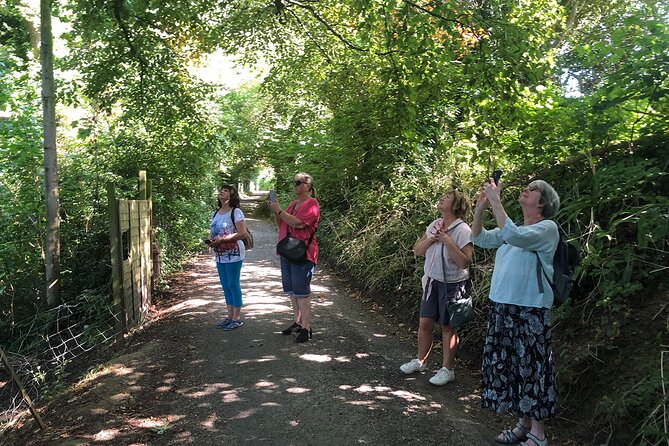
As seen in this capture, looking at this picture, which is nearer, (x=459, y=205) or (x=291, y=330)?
(x=459, y=205)

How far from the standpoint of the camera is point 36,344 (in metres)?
6.87

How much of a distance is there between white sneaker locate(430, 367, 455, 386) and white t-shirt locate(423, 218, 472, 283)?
853 mm

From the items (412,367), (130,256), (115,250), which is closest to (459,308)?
(412,367)

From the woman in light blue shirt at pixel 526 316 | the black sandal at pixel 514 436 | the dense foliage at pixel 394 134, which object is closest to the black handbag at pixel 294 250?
the dense foliage at pixel 394 134

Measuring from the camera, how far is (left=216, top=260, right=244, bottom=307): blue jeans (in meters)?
5.97

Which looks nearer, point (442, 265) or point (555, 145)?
point (442, 265)

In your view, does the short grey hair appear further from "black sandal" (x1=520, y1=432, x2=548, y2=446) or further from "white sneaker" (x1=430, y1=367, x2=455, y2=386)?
"white sneaker" (x1=430, y1=367, x2=455, y2=386)

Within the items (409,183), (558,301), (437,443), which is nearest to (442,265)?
(558,301)

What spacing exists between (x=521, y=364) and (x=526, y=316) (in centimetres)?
33

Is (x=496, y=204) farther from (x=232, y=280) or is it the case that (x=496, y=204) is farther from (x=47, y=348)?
(x=47, y=348)

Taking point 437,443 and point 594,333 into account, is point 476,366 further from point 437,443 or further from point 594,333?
point 437,443

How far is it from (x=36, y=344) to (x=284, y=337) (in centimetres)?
384

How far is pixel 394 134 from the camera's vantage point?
10156 millimetres

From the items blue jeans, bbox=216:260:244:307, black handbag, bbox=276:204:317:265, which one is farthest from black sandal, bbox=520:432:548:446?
blue jeans, bbox=216:260:244:307
